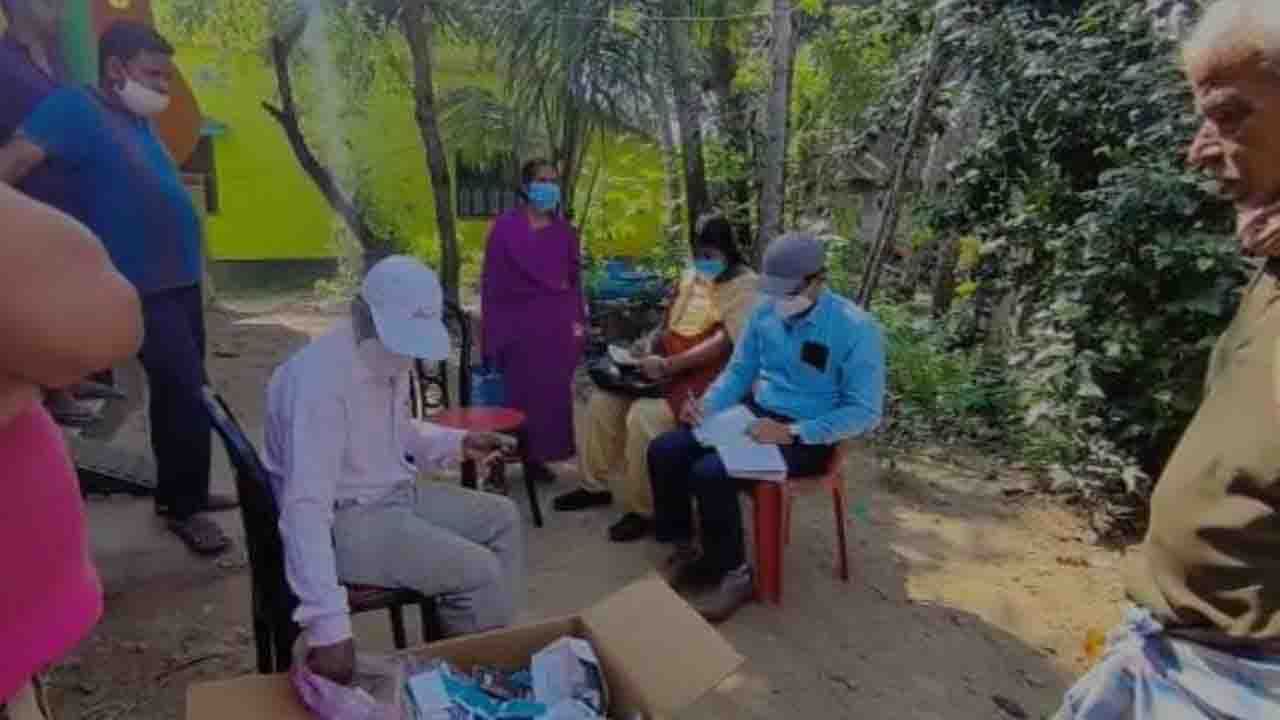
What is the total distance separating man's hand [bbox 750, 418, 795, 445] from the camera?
3361mm

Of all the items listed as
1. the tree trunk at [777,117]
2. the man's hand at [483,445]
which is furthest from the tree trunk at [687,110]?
the man's hand at [483,445]

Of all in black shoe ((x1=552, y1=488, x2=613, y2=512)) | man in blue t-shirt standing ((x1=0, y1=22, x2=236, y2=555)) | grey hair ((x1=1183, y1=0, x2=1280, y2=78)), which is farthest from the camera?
black shoe ((x1=552, y1=488, x2=613, y2=512))

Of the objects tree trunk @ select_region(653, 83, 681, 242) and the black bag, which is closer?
the black bag

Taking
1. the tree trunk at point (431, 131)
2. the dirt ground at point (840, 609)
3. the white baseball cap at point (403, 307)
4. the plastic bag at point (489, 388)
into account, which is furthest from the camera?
the tree trunk at point (431, 131)

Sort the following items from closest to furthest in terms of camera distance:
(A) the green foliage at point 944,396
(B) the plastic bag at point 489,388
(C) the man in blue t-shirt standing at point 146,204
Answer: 1. (C) the man in blue t-shirt standing at point 146,204
2. (B) the plastic bag at point 489,388
3. (A) the green foliage at point 944,396

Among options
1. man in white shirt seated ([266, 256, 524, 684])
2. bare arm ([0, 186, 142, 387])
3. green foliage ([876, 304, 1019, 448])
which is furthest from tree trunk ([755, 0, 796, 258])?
bare arm ([0, 186, 142, 387])

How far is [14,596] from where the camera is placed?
103 centimetres

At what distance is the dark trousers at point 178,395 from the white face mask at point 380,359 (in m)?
1.25

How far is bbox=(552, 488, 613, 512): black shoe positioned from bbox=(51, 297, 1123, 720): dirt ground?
0.33ft

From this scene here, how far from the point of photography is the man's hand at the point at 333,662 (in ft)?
6.50

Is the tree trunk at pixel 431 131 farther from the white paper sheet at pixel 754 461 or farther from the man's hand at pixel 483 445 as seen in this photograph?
the man's hand at pixel 483 445

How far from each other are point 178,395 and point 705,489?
1.75 meters

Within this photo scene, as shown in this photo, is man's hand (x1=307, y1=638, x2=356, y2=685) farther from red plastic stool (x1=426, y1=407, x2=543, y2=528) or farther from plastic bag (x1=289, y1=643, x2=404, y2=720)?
red plastic stool (x1=426, y1=407, x2=543, y2=528)

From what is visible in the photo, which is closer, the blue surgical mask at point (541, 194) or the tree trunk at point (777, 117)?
the blue surgical mask at point (541, 194)
